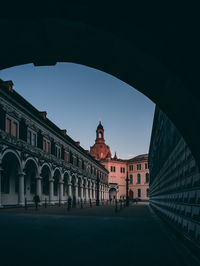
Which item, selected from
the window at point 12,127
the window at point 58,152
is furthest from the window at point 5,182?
the window at point 58,152

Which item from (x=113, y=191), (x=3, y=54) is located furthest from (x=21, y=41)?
(x=113, y=191)

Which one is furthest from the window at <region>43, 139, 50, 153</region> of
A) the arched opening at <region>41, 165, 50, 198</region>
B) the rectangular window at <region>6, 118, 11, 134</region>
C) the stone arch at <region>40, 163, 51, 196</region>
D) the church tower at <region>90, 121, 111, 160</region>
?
the church tower at <region>90, 121, 111, 160</region>

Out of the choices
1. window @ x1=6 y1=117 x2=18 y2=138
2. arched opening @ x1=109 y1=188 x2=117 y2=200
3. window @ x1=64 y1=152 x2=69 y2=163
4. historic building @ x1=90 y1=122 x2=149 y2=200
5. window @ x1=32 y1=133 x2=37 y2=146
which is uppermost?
window @ x1=6 y1=117 x2=18 y2=138

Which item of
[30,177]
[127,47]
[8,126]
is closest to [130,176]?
[30,177]

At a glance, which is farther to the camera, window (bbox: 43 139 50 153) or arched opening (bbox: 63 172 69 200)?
arched opening (bbox: 63 172 69 200)

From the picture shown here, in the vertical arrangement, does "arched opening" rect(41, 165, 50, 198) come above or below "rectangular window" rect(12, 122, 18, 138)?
below

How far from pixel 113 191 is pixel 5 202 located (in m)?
65.3

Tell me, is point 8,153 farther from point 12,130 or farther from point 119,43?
point 119,43

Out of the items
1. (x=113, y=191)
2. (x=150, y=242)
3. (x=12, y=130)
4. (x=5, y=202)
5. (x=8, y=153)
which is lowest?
(x=113, y=191)

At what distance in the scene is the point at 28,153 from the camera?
26750 mm

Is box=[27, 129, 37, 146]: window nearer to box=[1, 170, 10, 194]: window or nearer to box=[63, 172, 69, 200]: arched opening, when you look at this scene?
box=[1, 170, 10, 194]: window

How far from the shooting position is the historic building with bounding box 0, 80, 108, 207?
77.2ft

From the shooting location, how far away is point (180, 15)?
97.0 inches

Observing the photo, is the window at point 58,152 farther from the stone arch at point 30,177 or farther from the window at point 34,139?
the window at point 34,139
